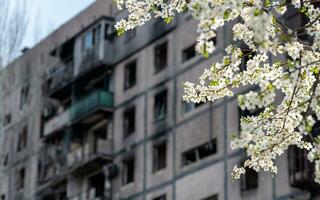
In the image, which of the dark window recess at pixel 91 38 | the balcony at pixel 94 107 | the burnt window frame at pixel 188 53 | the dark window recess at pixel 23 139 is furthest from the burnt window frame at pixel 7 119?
the burnt window frame at pixel 188 53

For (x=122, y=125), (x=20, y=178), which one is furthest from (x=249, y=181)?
(x=20, y=178)

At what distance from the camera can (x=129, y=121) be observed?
145 ft

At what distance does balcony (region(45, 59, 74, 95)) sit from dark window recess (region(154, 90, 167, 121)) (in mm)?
8037

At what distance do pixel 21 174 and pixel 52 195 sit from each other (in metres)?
4.72

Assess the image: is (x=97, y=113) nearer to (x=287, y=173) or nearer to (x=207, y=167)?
(x=207, y=167)

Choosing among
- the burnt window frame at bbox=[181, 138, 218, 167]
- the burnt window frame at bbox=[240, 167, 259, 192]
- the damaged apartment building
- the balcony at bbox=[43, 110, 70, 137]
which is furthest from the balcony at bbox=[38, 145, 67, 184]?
the burnt window frame at bbox=[240, 167, 259, 192]

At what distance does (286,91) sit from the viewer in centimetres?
1059

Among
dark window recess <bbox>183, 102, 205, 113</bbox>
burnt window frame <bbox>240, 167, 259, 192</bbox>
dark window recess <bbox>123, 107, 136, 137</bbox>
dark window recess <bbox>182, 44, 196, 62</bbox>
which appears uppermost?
dark window recess <bbox>182, 44, 196, 62</bbox>

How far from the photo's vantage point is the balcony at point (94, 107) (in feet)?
149

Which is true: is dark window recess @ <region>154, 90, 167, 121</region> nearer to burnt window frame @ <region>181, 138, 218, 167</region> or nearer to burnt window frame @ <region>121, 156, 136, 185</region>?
burnt window frame @ <region>121, 156, 136, 185</region>

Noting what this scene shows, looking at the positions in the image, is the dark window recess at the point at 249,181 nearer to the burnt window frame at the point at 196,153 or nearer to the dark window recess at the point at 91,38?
the burnt window frame at the point at 196,153

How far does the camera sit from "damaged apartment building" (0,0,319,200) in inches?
1436

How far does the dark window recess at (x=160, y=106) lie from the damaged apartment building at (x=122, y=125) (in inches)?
1.7

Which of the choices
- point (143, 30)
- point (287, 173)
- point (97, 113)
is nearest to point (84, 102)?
point (97, 113)
